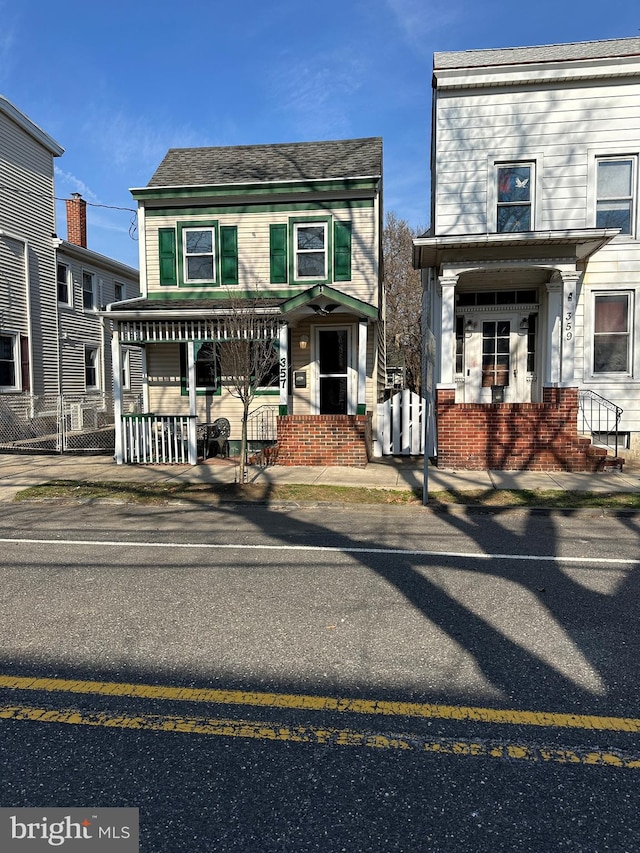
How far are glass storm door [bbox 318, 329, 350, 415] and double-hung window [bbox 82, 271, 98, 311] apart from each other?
1317 cm

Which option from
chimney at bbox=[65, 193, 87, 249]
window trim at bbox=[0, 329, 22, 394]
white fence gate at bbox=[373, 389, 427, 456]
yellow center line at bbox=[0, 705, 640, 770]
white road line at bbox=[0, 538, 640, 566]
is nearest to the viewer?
yellow center line at bbox=[0, 705, 640, 770]

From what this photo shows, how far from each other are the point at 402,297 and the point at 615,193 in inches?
885

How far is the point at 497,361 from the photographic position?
43.0 ft

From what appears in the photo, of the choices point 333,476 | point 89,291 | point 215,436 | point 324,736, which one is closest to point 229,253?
point 215,436

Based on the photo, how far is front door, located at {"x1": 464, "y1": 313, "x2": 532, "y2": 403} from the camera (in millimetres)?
12922

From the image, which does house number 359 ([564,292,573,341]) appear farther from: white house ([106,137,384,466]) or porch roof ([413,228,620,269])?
white house ([106,137,384,466])

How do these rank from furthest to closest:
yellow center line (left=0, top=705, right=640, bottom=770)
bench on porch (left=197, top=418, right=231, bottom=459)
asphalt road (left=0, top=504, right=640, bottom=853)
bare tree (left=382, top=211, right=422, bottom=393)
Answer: bare tree (left=382, top=211, right=422, bottom=393)
bench on porch (left=197, top=418, right=231, bottom=459)
yellow center line (left=0, top=705, right=640, bottom=770)
asphalt road (left=0, top=504, right=640, bottom=853)

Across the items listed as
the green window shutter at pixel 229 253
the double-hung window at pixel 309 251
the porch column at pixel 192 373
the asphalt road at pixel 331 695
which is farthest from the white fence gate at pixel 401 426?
the asphalt road at pixel 331 695

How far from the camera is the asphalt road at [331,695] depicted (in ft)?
7.53

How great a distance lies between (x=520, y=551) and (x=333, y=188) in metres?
10.7

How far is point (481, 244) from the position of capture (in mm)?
10836

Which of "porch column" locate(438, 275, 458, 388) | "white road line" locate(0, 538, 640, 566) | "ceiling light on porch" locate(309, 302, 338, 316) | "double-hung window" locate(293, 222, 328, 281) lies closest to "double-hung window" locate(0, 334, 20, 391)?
"double-hung window" locate(293, 222, 328, 281)

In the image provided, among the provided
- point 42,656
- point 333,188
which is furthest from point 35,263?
point 42,656

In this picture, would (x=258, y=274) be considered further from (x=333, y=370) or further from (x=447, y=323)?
(x=447, y=323)
